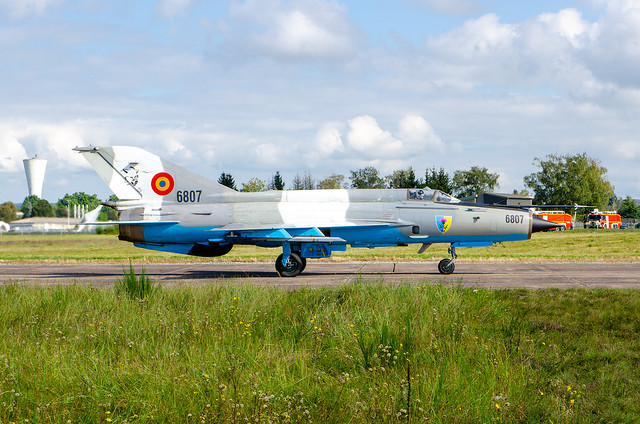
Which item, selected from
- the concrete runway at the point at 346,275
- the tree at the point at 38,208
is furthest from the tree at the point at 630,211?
the tree at the point at 38,208

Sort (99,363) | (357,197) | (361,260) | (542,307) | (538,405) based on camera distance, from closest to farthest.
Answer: (538,405), (99,363), (542,307), (357,197), (361,260)

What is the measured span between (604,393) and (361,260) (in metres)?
18.1

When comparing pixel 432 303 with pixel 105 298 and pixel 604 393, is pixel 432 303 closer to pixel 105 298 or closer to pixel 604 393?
pixel 604 393

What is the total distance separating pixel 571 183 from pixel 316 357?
10206 centimetres

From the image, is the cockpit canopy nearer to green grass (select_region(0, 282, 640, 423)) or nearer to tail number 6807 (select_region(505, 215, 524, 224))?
tail number 6807 (select_region(505, 215, 524, 224))

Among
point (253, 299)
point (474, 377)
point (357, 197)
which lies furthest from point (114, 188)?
point (474, 377)

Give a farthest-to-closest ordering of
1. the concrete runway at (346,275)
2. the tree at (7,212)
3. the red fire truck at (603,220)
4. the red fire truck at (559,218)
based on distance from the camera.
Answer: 1. the tree at (7,212)
2. the red fire truck at (603,220)
3. the red fire truck at (559,218)
4. the concrete runway at (346,275)

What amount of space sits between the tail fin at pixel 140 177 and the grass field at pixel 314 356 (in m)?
7.43

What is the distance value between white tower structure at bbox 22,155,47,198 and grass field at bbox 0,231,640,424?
19300cm

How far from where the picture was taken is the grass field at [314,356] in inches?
208

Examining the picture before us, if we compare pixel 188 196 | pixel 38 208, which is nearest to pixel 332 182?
pixel 188 196

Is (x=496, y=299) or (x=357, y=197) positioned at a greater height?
(x=357, y=197)

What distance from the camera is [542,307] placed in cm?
984

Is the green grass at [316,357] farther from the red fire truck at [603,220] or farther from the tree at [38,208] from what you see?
the tree at [38,208]
